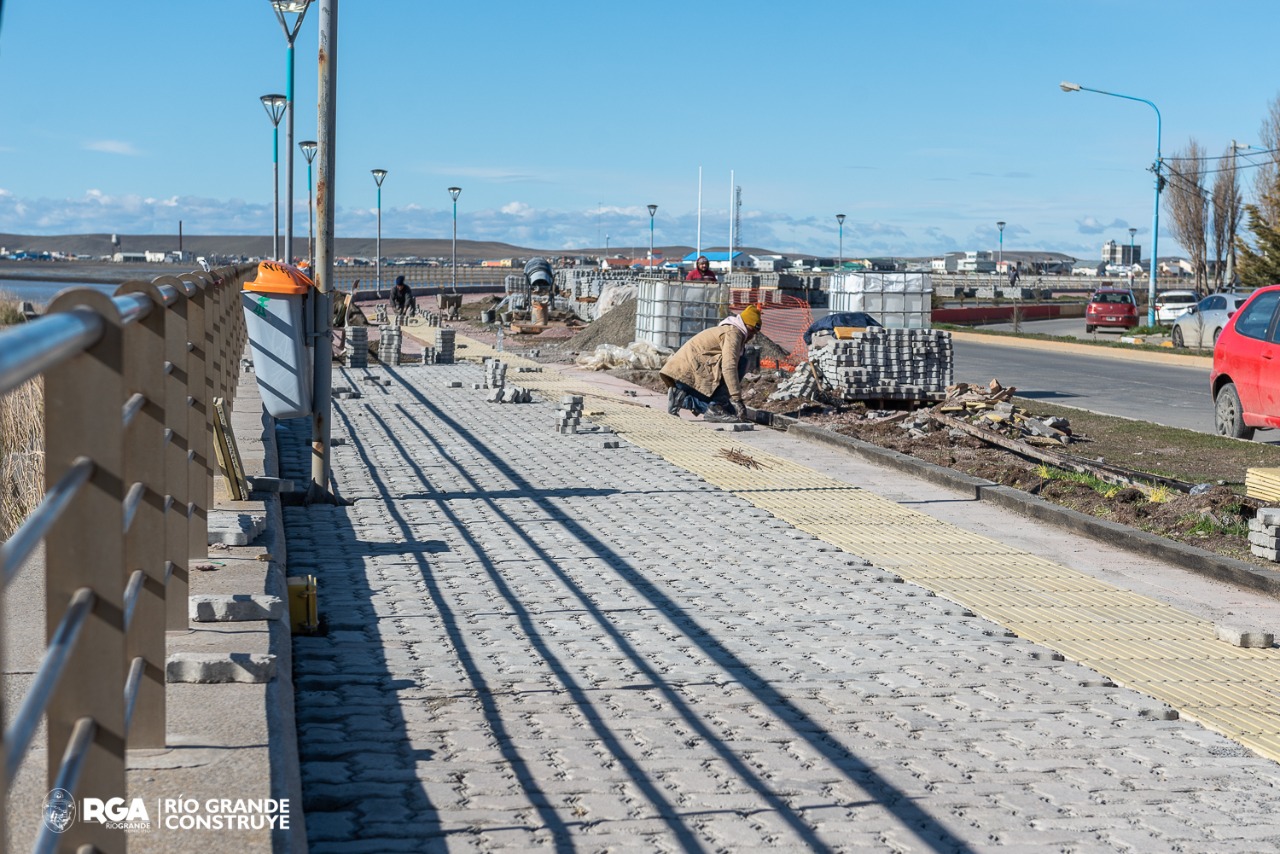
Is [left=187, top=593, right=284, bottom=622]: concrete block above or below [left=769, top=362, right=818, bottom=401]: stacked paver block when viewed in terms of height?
below

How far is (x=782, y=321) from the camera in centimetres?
3509

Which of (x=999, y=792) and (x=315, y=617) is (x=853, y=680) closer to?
(x=999, y=792)

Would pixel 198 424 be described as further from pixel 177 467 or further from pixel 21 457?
pixel 21 457

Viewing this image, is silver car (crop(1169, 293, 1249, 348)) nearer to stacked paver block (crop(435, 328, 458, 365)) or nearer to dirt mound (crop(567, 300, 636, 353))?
dirt mound (crop(567, 300, 636, 353))

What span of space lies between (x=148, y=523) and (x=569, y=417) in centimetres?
1242

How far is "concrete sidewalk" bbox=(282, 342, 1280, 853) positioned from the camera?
4469mm

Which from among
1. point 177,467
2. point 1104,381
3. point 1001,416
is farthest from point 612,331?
point 177,467

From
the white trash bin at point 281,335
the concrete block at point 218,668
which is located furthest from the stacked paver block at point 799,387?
the concrete block at point 218,668

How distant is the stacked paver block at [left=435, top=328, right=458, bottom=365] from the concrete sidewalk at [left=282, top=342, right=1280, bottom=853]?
18107 millimetres

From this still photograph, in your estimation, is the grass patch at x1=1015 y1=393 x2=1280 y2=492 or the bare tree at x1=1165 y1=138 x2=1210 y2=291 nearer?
the grass patch at x1=1015 y1=393 x2=1280 y2=492

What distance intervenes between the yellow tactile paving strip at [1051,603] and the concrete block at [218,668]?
11.6 ft

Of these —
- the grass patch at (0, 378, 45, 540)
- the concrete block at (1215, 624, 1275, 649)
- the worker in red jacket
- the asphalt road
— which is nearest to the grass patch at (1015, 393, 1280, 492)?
the asphalt road

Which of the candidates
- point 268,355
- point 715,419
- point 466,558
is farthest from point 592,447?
point 466,558

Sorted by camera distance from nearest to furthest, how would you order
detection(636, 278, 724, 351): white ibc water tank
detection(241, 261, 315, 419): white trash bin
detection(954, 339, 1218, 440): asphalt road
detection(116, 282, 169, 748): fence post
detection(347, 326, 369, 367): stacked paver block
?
detection(116, 282, 169, 748): fence post, detection(241, 261, 315, 419): white trash bin, detection(954, 339, 1218, 440): asphalt road, detection(636, 278, 724, 351): white ibc water tank, detection(347, 326, 369, 367): stacked paver block
